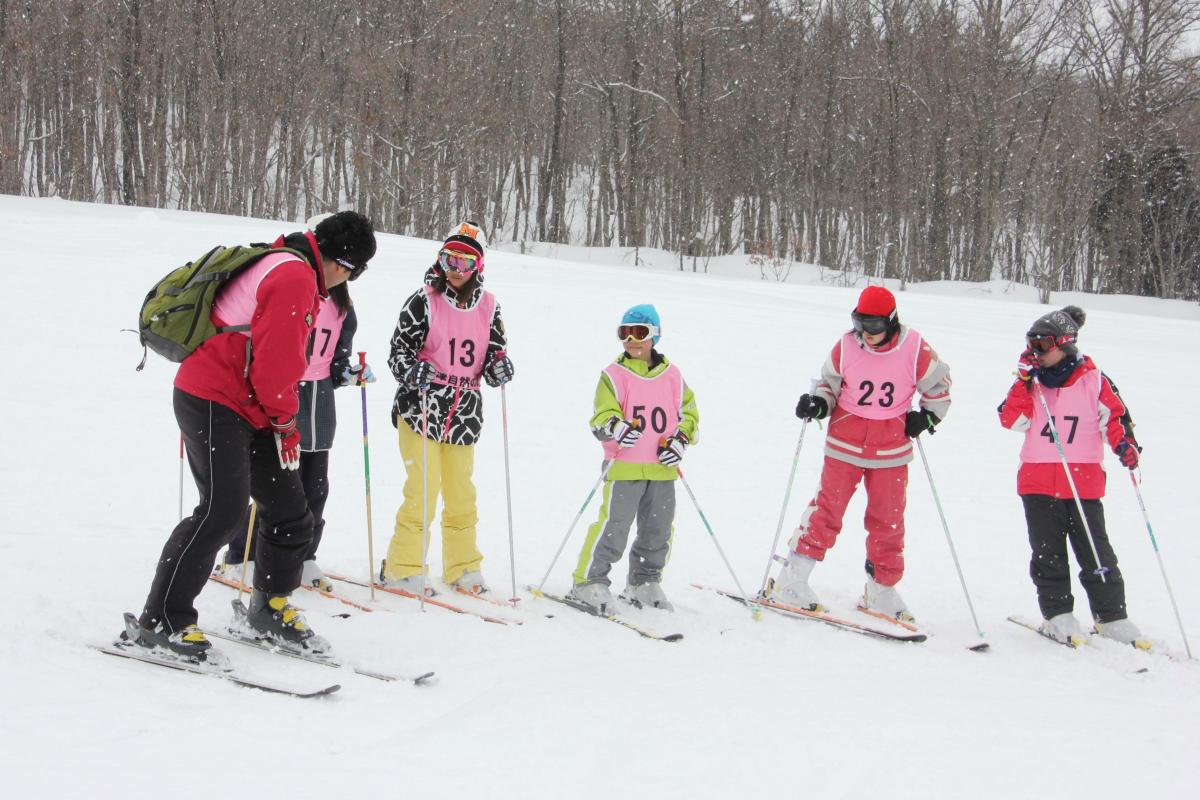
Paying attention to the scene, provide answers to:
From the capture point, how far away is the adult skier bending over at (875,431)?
481 centimetres

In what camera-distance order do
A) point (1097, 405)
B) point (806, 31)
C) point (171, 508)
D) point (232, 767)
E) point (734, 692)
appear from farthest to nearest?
point (806, 31) < point (171, 508) < point (1097, 405) < point (734, 692) < point (232, 767)

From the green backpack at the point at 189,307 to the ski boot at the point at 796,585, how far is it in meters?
3.10

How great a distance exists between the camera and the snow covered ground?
2.71m

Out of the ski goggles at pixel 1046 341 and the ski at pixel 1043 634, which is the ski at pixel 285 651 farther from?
the ski goggles at pixel 1046 341

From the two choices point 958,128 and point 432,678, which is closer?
point 432,678

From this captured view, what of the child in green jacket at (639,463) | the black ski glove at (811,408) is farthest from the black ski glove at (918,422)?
the child in green jacket at (639,463)

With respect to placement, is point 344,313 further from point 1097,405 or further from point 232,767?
point 1097,405

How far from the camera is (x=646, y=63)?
2809cm

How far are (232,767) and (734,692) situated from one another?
1.90m

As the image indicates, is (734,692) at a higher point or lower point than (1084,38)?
lower

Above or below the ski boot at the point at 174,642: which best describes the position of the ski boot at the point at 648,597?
below

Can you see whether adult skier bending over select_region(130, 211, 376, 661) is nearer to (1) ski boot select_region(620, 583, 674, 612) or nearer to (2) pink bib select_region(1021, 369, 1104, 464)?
(1) ski boot select_region(620, 583, 674, 612)

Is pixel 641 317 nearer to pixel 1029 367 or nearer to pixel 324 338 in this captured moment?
pixel 324 338

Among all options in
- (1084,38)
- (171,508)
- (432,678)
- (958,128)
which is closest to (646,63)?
(958,128)
